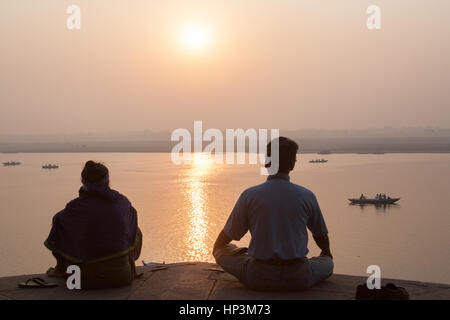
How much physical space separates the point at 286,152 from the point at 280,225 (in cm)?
54

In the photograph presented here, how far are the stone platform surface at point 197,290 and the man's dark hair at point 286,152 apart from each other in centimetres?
96

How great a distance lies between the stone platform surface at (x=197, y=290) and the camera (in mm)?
3570

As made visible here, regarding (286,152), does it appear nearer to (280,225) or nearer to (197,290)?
(280,225)

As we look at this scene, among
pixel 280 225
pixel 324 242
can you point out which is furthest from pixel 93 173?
pixel 324 242

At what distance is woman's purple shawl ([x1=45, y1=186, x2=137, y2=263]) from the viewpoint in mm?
3828

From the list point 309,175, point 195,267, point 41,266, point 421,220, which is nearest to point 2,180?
point 309,175

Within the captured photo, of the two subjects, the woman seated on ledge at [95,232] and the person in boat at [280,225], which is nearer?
the person in boat at [280,225]

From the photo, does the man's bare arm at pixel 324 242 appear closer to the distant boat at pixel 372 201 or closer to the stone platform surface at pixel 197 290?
the stone platform surface at pixel 197 290

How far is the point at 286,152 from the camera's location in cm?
347

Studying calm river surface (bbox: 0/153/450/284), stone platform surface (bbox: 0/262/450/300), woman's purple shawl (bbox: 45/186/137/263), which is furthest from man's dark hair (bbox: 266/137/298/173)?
calm river surface (bbox: 0/153/450/284)

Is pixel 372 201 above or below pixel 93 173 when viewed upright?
below

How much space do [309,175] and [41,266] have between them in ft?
161

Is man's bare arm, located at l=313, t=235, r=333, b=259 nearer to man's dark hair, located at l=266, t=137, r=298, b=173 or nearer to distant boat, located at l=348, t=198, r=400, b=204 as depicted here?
man's dark hair, located at l=266, t=137, r=298, b=173

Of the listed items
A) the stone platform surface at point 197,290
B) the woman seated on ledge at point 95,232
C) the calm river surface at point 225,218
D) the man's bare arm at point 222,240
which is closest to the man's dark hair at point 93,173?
the woman seated on ledge at point 95,232
